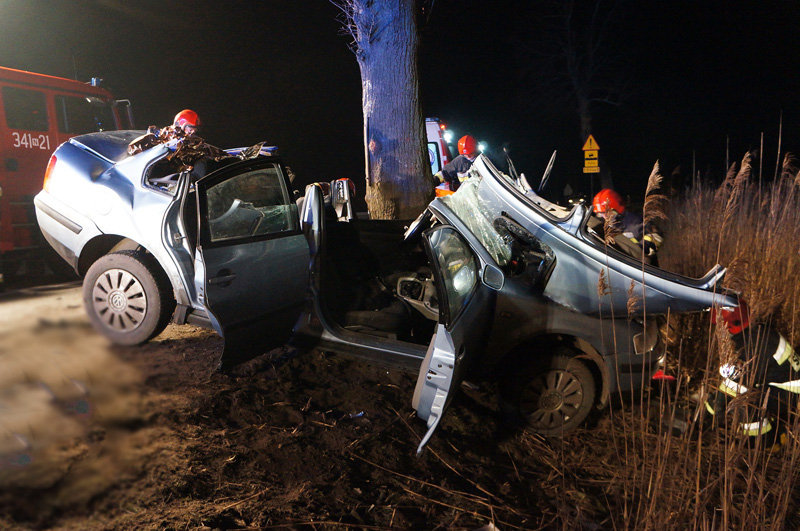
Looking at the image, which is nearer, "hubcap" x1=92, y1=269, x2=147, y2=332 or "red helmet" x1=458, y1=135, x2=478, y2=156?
"hubcap" x1=92, y1=269, x2=147, y2=332

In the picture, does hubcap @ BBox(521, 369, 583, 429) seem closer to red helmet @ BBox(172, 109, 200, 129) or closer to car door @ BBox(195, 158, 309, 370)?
car door @ BBox(195, 158, 309, 370)

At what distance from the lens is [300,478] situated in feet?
9.36

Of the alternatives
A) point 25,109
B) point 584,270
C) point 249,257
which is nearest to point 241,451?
point 249,257

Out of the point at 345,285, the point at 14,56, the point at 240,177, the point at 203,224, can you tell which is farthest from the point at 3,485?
the point at 14,56

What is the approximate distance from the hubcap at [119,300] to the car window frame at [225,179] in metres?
1.00

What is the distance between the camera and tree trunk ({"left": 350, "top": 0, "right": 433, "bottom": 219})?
6.21 m

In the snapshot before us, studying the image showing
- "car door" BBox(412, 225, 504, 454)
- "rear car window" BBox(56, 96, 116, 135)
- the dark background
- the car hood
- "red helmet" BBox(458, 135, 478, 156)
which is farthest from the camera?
the dark background

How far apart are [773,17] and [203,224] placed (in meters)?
31.4

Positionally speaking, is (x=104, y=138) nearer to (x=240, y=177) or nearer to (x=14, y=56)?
(x=240, y=177)

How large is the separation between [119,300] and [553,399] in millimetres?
3260

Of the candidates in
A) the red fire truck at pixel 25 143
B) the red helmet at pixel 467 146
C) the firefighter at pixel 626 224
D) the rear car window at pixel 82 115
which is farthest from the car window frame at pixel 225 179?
the rear car window at pixel 82 115

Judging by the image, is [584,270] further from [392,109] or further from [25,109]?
[25,109]

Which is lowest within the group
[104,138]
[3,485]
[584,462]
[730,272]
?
[584,462]

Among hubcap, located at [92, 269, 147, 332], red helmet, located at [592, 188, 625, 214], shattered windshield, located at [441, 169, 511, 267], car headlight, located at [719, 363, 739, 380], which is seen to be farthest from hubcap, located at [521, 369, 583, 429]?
hubcap, located at [92, 269, 147, 332]
